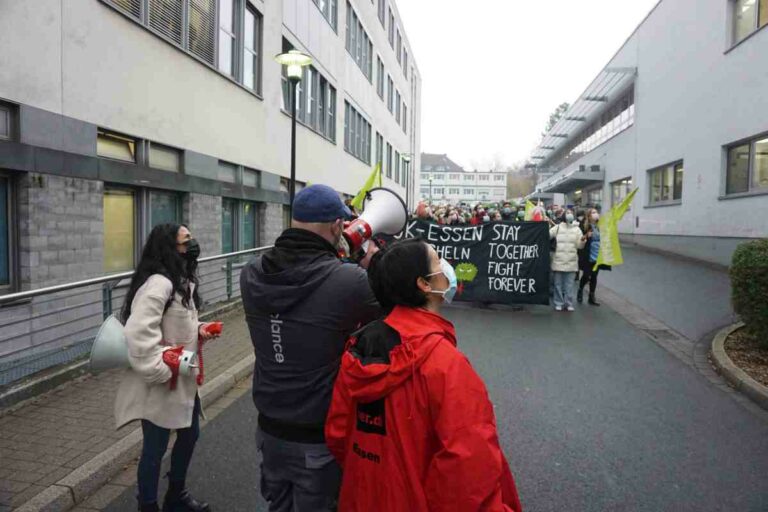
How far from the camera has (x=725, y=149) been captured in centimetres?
1616

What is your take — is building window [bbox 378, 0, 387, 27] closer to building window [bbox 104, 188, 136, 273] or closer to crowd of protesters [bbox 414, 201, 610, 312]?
crowd of protesters [bbox 414, 201, 610, 312]

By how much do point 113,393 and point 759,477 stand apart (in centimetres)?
550

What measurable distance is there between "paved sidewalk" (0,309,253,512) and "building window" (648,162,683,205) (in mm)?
19228

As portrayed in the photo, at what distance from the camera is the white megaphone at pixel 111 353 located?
2.92m

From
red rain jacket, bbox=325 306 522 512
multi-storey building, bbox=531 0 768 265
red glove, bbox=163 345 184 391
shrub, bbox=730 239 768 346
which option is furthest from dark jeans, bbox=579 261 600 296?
red rain jacket, bbox=325 306 522 512

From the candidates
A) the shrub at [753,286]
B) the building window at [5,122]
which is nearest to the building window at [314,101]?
the building window at [5,122]

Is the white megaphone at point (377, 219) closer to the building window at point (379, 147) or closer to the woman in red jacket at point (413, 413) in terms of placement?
the woman in red jacket at point (413, 413)

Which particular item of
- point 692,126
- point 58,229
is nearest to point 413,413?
point 58,229

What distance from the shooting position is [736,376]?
5.95 m

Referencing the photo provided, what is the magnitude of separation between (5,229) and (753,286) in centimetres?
868

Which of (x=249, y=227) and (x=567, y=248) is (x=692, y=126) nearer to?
(x=567, y=248)

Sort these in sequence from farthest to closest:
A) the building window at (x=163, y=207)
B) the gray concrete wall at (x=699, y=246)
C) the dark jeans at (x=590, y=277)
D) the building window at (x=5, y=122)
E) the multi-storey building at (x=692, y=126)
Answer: the gray concrete wall at (x=699, y=246)
the multi-storey building at (x=692, y=126)
the dark jeans at (x=590, y=277)
the building window at (x=163, y=207)
the building window at (x=5, y=122)

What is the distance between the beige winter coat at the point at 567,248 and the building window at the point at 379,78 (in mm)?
22399

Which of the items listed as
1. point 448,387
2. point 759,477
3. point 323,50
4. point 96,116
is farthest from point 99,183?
point 323,50
